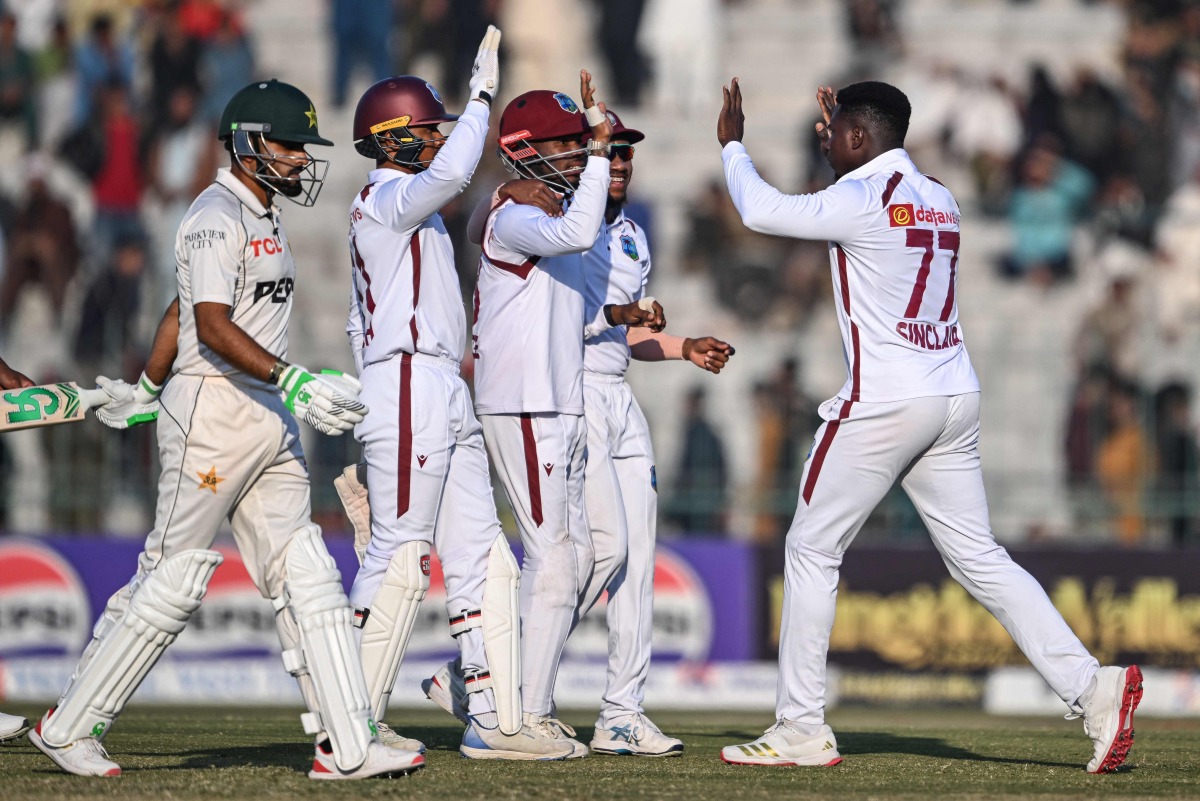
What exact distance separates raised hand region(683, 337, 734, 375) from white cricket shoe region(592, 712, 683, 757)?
1.52m

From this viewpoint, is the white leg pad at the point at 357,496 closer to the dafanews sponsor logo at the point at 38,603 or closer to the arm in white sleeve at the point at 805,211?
the arm in white sleeve at the point at 805,211

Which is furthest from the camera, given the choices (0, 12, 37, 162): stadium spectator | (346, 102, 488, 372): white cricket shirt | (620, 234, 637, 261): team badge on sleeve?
(0, 12, 37, 162): stadium spectator

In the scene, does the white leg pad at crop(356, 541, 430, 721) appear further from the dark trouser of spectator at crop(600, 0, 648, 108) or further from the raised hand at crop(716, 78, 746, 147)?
the dark trouser of spectator at crop(600, 0, 648, 108)

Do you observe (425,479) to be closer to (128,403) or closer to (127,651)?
(128,403)

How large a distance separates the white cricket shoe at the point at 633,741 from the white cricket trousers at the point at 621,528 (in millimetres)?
46

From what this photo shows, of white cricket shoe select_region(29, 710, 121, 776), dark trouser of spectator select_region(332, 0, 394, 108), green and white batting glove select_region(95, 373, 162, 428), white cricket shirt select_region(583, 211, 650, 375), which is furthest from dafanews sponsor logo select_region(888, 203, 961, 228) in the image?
dark trouser of spectator select_region(332, 0, 394, 108)

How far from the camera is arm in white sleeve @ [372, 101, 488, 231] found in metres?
6.16

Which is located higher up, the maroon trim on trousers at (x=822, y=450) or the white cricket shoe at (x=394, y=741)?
the maroon trim on trousers at (x=822, y=450)

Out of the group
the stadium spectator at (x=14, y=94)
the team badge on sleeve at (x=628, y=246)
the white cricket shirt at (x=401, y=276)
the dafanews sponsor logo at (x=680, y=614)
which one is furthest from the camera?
the stadium spectator at (x=14, y=94)

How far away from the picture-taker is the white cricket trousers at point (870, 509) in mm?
6254

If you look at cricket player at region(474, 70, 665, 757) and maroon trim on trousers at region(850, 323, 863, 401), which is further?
cricket player at region(474, 70, 665, 757)

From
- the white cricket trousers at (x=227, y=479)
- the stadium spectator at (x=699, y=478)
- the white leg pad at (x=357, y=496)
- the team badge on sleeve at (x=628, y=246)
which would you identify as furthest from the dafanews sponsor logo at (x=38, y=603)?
the white cricket trousers at (x=227, y=479)

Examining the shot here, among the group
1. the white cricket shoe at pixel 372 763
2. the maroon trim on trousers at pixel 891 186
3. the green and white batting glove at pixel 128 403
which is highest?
the maroon trim on trousers at pixel 891 186

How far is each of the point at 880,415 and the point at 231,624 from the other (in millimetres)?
7918
